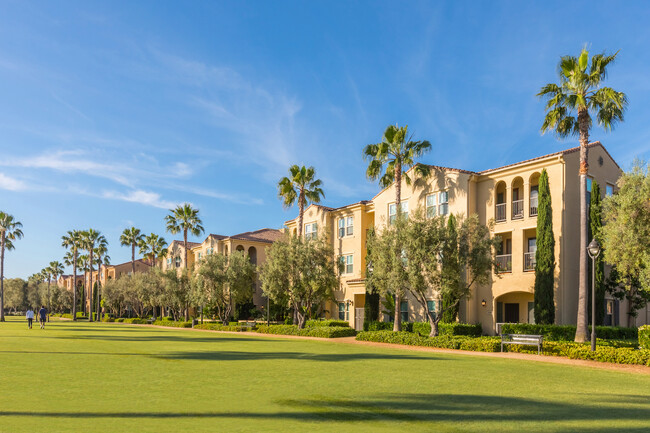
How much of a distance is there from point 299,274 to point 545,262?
17.6 metres

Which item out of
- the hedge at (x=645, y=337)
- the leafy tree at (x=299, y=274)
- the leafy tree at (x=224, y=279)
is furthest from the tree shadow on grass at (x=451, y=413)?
the leafy tree at (x=224, y=279)

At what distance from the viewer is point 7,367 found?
51.6 ft

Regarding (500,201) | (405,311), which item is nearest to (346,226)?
(405,311)

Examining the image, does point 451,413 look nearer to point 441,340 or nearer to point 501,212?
point 441,340

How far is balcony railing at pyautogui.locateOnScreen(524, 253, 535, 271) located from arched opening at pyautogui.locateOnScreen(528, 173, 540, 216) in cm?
247

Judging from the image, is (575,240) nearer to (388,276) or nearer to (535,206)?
(535,206)

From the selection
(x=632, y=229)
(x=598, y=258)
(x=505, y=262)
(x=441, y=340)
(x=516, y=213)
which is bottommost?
(x=441, y=340)

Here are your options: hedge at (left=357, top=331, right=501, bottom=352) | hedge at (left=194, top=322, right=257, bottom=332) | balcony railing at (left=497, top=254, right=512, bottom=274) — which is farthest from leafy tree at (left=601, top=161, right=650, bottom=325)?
hedge at (left=194, top=322, right=257, bottom=332)

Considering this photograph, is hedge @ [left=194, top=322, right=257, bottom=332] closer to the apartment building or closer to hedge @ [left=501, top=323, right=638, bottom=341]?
the apartment building

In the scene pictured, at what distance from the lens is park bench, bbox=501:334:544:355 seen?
22.5 m

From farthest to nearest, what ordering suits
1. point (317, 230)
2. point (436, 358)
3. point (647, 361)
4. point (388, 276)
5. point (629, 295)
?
point (317, 230) < point (629, 295) < point (388, 276) < point (436, 358) < point (647, 361)

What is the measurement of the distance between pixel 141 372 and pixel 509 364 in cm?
1261

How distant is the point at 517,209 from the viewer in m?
32.2

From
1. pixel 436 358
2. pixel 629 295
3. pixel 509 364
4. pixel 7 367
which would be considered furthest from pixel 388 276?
pixel 7 367
